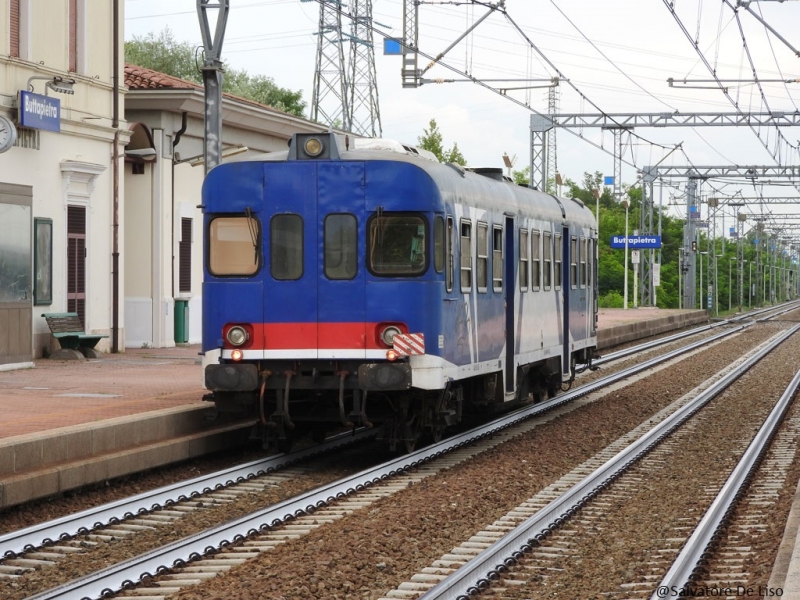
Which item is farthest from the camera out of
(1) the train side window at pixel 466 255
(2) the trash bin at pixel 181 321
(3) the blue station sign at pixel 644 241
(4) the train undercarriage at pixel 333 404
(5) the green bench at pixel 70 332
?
(3) the blue station sign at pixel 644 241

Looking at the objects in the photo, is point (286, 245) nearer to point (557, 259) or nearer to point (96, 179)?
point (557, 259)

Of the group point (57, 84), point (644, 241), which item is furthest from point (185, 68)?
point (57, 84)

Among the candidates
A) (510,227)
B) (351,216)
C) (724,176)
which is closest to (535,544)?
(351,216)

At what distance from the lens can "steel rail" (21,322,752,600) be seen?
7598 mm

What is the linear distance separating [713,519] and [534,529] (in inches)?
53.6

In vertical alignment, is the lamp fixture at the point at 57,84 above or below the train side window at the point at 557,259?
above

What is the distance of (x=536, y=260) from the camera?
701 inches

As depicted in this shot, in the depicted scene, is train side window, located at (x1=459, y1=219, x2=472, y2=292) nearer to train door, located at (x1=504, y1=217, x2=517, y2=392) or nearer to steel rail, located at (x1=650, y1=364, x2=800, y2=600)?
train door, located at (x1=504, y1=217, x2=517, y2=392)

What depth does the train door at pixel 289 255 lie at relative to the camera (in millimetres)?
12961

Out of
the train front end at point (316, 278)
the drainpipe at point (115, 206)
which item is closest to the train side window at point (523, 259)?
the train front end at point (316, 278)

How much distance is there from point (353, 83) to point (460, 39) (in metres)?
20.7

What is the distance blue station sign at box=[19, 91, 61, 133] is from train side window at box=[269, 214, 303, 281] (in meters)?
9.40

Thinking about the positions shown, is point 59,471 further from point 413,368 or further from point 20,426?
point 413,368

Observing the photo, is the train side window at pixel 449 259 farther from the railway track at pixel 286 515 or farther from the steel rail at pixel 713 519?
the steel rail at pixel 713 519
